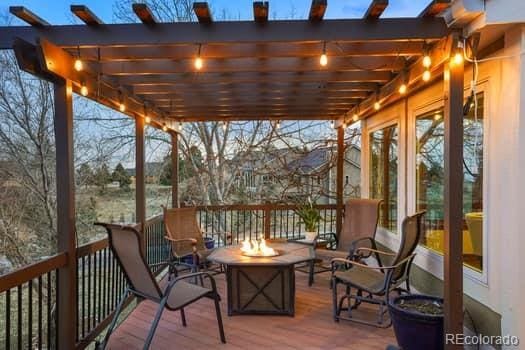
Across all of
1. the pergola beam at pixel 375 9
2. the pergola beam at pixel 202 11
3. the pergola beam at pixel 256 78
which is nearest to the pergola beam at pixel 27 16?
the pergola beam at pixel 202 11

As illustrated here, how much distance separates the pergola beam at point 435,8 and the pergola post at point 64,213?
2.66 m

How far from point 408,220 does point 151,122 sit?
3786 mm

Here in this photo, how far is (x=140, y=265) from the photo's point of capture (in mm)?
3016

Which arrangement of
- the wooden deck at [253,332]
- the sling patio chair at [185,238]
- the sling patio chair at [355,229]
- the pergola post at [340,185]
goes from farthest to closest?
the pergola post at [340,185] < the sling patio chair at [355,229] < the sling patio chair at [185,238] < the wooden deck at [253,332]

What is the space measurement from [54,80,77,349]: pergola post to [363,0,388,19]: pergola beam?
228cm

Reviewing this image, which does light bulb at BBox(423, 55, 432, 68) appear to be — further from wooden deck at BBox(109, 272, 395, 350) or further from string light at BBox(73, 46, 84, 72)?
string light at BBox(73, 46, 84, 72)

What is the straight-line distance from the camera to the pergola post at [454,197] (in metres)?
2.58

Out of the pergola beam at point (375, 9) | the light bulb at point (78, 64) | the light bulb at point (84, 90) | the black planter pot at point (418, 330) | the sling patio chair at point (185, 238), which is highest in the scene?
the pergola beam at point (375, 9)

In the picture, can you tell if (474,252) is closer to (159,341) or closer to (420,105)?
(420,105)

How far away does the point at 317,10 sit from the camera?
8.21ft

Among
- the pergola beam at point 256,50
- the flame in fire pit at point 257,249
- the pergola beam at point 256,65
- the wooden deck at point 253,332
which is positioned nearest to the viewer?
the pergola beam at point 256,50

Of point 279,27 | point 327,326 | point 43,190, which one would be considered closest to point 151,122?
point 43,190

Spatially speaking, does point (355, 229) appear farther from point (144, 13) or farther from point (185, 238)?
point (144, 13)

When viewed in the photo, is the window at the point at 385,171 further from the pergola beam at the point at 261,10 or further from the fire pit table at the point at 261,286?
the pergola beam at the point at 261,10
